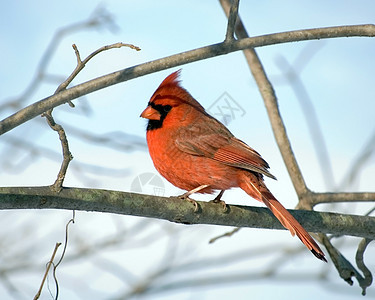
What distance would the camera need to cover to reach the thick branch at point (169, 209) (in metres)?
2.02

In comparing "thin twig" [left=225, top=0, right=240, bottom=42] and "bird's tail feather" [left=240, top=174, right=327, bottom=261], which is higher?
"thin twig" [left=225, top=0, right=240, bottom=42]

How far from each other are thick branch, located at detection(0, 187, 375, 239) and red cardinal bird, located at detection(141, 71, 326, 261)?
0.12 metres

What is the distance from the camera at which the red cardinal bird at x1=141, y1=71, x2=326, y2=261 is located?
2668 mm

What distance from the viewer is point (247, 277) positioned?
11.1 feet

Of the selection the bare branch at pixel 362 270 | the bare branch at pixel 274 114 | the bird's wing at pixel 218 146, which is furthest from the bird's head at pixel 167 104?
the bare branch at pixel 362 270

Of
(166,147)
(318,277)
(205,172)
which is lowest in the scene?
(318,277)

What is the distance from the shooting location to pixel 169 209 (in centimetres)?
230

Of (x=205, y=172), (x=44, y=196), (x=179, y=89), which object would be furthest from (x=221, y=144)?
(x=44, y=196)

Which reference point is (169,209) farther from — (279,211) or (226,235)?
(226,235)

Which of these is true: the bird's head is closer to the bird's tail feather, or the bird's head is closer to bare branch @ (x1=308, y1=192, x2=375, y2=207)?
the bird's tail feather

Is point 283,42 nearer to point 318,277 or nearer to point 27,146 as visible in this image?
point 27,146

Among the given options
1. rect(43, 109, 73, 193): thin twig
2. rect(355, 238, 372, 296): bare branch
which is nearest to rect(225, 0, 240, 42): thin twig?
rect(43, 109, 73, 193): thin twig

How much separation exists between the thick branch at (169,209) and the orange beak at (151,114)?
2.19 feet

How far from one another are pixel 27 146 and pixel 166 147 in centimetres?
75
